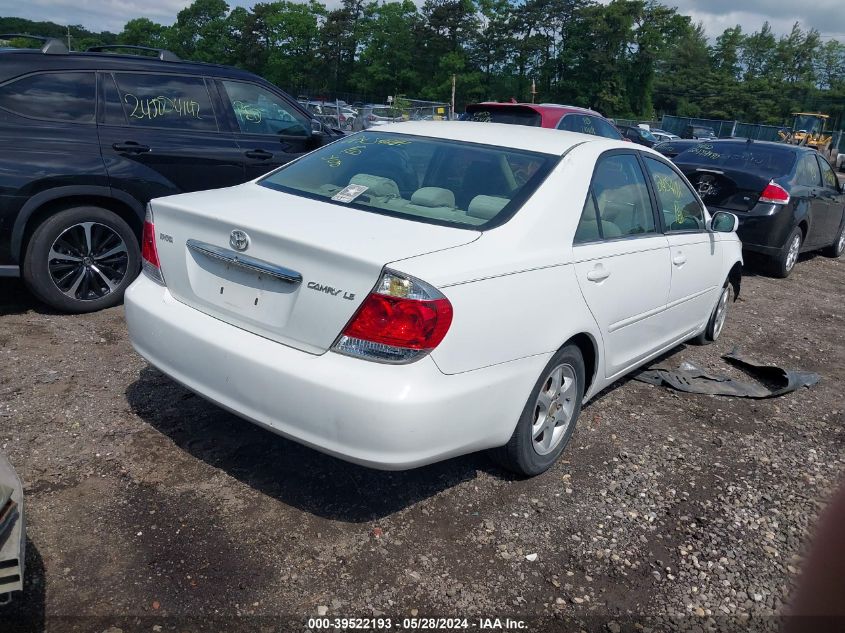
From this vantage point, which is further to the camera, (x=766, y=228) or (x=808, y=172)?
(x=808, y=172)

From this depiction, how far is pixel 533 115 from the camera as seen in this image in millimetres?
10383

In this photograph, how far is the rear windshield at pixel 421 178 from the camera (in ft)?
10.8

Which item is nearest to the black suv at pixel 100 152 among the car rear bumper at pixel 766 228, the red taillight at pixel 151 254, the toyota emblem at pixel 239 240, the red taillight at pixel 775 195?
the red taillight at pixel 151 254

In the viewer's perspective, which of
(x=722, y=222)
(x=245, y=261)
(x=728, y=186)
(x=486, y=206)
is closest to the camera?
(x=245, y=261)

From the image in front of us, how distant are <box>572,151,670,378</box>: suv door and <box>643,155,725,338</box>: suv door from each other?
15cm

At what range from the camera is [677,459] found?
3.88m

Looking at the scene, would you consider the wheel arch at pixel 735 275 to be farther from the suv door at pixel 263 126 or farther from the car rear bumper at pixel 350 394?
the suv door at pixel 263 126

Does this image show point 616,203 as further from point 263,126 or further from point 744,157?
point 744,157

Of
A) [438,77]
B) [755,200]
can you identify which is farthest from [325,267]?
[438,77]

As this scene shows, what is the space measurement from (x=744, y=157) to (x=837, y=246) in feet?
11.1

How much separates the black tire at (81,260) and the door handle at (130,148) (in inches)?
19.0

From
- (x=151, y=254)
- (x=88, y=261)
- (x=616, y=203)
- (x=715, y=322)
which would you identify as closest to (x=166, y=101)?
(x=88, y=261)

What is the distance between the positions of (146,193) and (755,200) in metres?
6.73

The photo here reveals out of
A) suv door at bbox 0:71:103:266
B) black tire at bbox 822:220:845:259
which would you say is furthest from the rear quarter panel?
black tire at bbox 822:220:845:259
